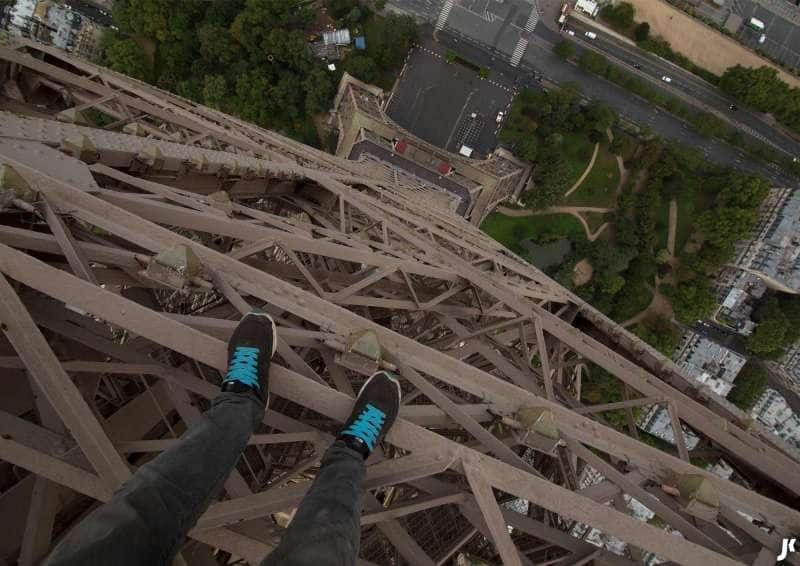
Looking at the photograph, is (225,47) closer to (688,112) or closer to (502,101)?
(502,101)

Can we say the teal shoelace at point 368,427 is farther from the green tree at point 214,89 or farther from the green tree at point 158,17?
the green tree at point 158,17

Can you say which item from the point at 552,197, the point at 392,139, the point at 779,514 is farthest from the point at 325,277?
the point at 552,197

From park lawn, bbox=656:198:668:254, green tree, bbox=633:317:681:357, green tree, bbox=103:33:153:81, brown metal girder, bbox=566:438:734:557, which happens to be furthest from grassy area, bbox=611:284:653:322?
green tree, bbox=103:33:153:81

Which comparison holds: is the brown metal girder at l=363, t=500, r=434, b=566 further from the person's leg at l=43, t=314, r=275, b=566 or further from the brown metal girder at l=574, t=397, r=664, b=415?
the brown metal girder at l=574, t=397, r=664, b=415

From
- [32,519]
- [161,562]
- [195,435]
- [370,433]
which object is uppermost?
[370,433]

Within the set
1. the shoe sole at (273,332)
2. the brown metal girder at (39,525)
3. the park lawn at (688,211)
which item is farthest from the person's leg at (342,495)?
the park lawn at (688,211)

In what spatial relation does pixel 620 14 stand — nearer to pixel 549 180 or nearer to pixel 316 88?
pixel 549 180

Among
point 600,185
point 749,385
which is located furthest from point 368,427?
point 749,385
